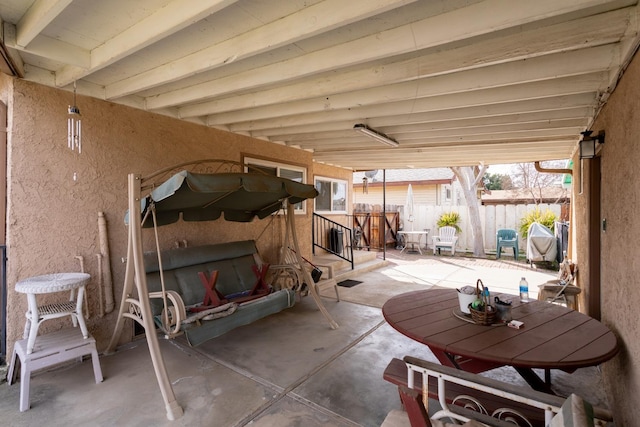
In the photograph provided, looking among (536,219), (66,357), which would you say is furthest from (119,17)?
(536,219)

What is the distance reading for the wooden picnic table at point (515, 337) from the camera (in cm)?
169

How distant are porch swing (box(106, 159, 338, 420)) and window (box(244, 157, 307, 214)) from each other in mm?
1246

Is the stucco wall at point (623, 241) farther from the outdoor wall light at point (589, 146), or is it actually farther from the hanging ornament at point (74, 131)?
the hanging ornament at point (74, 131)

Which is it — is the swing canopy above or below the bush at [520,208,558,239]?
above

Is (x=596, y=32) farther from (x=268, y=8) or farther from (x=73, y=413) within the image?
(x=73, y=413)

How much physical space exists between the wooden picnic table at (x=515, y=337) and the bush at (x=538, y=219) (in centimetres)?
787

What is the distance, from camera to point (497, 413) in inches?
71.1

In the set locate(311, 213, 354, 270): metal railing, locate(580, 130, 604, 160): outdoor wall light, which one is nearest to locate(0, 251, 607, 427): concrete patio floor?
locate(580, 130, 604, 160): outdoor wall light

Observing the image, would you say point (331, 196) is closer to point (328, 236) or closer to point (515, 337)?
point (328, 236)

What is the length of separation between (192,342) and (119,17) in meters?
2.62

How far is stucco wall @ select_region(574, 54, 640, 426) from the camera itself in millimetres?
1838

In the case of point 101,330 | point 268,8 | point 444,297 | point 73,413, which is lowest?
point 73,413

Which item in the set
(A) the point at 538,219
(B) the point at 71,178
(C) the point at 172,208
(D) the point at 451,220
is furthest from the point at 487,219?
(B) the point at 71,178

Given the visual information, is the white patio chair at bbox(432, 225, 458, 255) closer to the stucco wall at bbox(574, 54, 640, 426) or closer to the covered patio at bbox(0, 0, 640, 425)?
the covered patio at bbox(0, 0, 640, 425)
